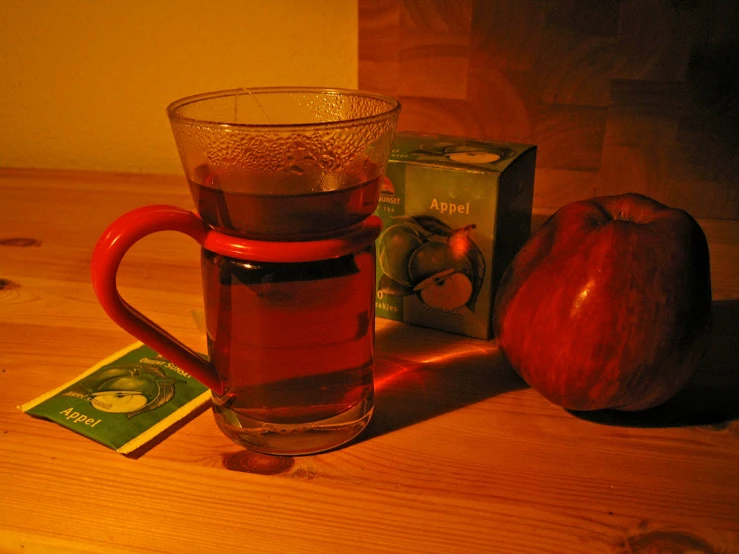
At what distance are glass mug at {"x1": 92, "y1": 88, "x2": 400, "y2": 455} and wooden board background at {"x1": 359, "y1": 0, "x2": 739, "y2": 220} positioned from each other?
47cm

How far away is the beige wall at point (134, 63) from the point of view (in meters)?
1.08

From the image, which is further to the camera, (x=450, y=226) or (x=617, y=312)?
(x=450, y=226)

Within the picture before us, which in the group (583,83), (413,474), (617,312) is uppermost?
(583,83)

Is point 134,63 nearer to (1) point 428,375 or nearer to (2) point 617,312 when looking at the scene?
(1) point 428,375

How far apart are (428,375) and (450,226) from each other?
145 mm

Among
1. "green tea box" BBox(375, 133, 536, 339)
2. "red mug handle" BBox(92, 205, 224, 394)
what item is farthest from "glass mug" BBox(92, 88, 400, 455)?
"green tea box" BBox(375, 133, 536, 339)

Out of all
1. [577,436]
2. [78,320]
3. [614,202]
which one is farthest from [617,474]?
[78,320]

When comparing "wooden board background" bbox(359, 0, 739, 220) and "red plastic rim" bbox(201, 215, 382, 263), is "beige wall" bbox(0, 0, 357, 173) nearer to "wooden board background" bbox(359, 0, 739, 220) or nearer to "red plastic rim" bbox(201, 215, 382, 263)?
"wooden board background" bbox(359, 0, 739, 220)

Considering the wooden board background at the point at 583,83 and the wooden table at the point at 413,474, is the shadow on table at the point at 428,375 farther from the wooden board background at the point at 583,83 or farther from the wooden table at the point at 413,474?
the wooden board background at the point at 583,83

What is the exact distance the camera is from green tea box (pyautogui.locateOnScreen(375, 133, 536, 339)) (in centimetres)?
66

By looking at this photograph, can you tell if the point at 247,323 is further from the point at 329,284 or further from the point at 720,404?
the point at 720,404

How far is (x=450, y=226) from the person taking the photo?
0.68 m

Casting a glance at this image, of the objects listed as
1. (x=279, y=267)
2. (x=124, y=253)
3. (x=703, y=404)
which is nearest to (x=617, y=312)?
(x=703, y=404)

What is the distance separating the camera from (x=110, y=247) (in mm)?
473
